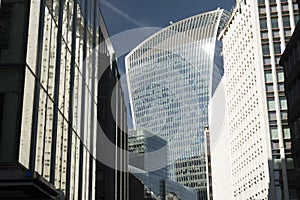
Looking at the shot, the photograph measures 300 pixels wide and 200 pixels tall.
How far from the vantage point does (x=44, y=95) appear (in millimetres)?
21891

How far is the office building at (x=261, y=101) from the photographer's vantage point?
265 feet

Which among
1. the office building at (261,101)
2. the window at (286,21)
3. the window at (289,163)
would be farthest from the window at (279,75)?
the window at (289,163)

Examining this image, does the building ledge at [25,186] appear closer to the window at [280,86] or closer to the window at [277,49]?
the window at [280,86]

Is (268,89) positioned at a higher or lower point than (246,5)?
lower

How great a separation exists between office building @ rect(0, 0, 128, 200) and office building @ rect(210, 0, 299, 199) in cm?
5330

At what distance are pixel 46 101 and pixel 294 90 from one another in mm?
39431

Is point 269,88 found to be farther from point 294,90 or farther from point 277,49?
point 294,90

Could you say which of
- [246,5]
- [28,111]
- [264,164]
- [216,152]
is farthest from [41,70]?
[216,152]

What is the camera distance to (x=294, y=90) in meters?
55.0

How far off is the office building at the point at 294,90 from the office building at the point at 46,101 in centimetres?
2714

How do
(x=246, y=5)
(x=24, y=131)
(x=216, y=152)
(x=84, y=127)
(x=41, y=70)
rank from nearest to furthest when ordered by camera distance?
1. (x=24, y=131)
2. (x=41, y=70)
3. (x=84, y=127)
4. (x=246, y=5)
5. (x=216, y=152)

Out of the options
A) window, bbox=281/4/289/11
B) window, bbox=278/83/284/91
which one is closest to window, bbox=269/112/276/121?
window, bbox=278/83/284/91

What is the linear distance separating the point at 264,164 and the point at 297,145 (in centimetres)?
2970

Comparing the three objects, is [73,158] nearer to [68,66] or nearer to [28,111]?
[68,66]
